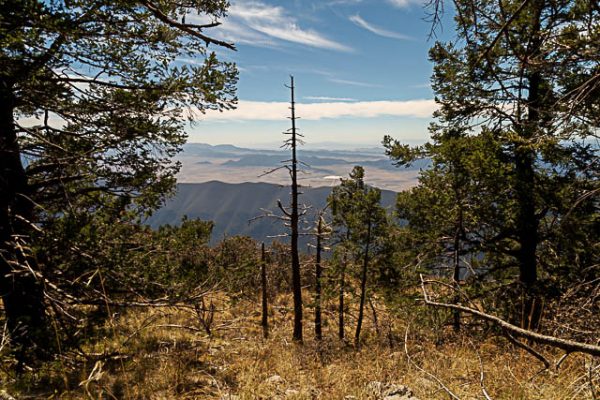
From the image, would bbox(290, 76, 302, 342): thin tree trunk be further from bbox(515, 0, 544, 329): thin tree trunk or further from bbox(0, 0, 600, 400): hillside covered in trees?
bbox(515, 0, 544, 329): thin tree trunk

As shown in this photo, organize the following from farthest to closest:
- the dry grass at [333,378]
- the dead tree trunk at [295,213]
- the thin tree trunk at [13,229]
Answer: the dead tree trunk at [295,213]
the thin tree trunk at [13,229]
the dry grass at [333,378]

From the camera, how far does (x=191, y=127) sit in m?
6.77

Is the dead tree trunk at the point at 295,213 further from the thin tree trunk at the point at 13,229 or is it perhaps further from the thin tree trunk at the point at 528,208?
the thin tree trunk at the point at 13,229

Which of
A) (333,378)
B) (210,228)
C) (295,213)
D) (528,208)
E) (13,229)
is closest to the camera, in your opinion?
(333,378)

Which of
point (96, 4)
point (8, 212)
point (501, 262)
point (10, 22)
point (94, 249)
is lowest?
point (501, 262)

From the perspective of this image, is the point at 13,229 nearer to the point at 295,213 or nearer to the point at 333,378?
the point at 333,378

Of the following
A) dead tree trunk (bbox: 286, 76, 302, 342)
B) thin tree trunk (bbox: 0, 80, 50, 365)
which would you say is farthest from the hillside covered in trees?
dead tree trunk (bbox: 286, 76, 302, 342)

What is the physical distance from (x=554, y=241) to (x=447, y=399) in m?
8.89

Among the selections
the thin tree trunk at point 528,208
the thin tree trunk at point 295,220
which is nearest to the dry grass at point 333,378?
the thin tree trunk at point 528,208

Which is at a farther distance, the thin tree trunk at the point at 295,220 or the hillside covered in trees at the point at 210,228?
the thin tree trunk at the point at 295,220

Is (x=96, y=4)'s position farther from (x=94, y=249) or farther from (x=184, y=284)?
(x=184, y=284)

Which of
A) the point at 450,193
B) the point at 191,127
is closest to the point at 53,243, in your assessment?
the point at 191,127

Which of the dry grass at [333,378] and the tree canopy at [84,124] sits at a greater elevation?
the tree canopy at [84,124]

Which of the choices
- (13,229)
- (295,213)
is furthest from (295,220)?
(13,229)
